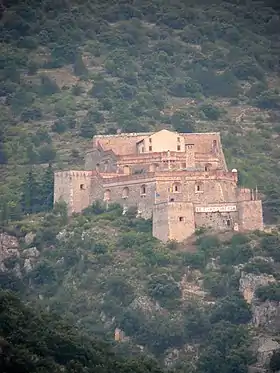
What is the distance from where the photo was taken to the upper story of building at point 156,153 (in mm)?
108188

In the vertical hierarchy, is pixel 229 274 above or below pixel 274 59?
below

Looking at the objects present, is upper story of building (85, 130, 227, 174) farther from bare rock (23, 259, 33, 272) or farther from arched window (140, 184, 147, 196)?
bare rock (23, 259, 33, 272)

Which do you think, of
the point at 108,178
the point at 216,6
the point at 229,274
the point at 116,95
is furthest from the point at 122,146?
the point at 216,6

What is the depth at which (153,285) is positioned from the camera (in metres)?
100

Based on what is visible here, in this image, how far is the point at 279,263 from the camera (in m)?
102

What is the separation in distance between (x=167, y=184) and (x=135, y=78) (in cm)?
3951

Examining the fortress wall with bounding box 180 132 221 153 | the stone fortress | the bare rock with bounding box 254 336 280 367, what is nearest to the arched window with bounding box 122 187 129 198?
the stone fortress

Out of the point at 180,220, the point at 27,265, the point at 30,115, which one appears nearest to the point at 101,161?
the point at 27,265

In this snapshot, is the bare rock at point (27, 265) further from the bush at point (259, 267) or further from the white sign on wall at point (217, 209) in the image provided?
the bush at point (259, 267)

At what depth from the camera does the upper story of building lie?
108188mm

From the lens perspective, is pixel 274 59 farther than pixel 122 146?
Yes

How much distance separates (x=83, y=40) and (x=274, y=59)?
45.9ft

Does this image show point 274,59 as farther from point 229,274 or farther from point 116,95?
point 229,274

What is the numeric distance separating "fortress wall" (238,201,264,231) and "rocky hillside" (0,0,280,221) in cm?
842
